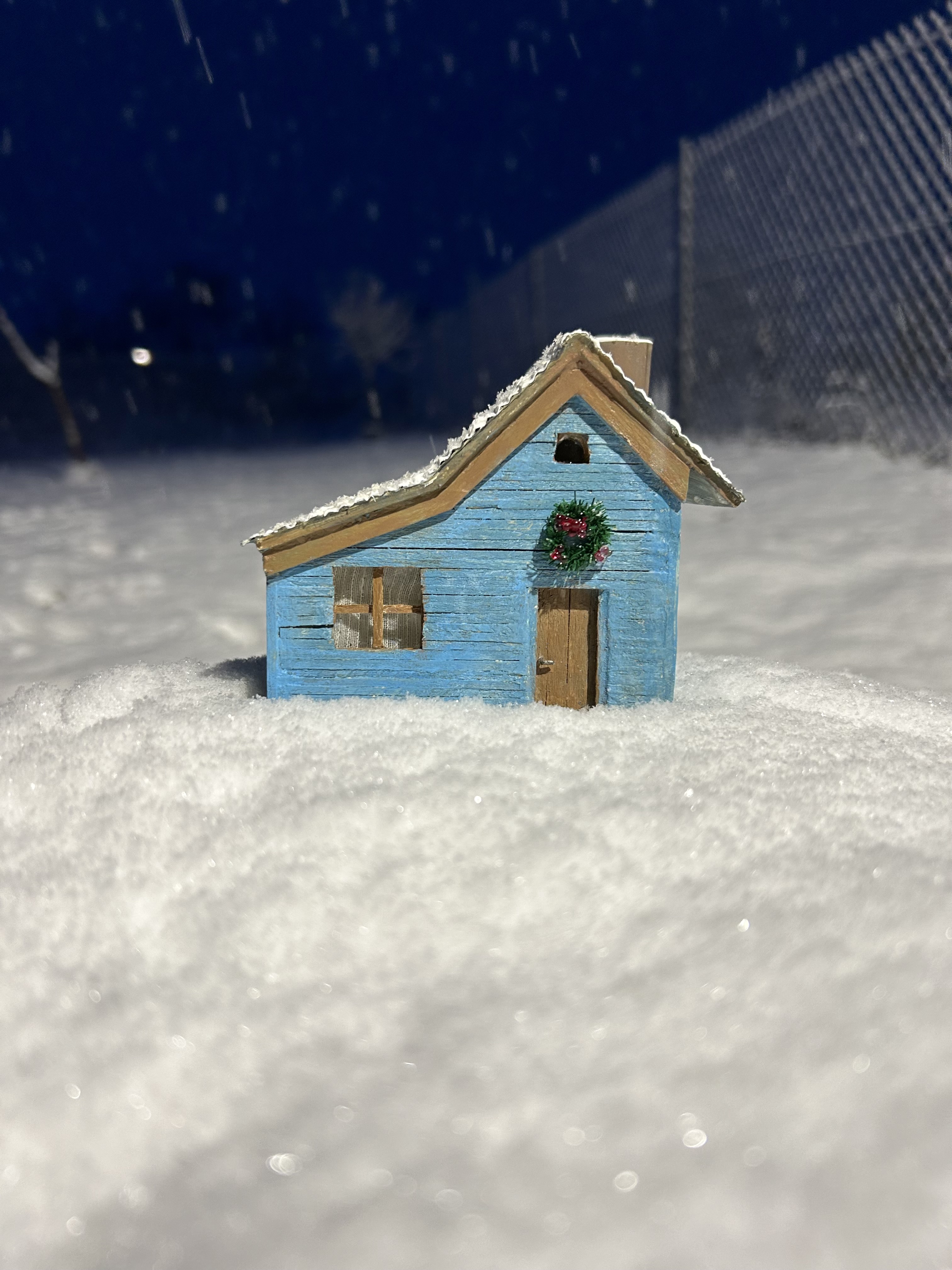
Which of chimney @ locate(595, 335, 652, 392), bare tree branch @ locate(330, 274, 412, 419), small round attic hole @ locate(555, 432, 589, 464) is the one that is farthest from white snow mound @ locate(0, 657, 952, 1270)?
bare tree branch @ locate(330, 274, 412, 419)

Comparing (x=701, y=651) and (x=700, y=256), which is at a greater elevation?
(x=700, y=256)

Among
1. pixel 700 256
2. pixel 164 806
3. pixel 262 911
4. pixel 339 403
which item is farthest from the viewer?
pixel 339 403

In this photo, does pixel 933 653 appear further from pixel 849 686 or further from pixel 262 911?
pixel 262 911

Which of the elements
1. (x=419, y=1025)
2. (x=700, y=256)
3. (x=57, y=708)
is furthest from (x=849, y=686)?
(x=700, y=256)

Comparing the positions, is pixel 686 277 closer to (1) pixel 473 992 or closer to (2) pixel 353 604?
(2) pixel 353 604

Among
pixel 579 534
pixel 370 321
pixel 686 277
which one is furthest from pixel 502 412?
pixel 370 321

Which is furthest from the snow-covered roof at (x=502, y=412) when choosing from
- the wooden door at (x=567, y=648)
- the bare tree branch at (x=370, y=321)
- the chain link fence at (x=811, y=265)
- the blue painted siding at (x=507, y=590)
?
the bare tree branch at (x=370, y=321)
